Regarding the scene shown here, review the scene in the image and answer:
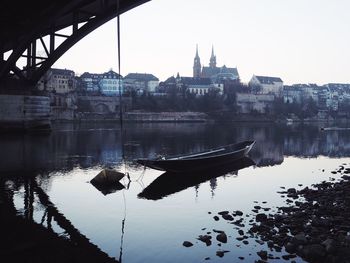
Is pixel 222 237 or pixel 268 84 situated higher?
pixel 268 84

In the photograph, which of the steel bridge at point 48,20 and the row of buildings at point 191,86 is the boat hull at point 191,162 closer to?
the steel bridge at point 48,20

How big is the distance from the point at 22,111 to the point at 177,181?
2017 cm

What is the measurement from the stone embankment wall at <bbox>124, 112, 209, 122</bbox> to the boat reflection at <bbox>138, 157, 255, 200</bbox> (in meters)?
82.5

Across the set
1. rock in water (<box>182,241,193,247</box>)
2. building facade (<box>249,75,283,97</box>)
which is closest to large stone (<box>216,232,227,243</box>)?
rock in water (<box>182,241,193,247</box>)

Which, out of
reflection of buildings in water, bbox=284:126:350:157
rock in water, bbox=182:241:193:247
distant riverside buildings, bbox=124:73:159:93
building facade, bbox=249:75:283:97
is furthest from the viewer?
building facade, bbox=249:75:283:97

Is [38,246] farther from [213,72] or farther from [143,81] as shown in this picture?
[213,72]

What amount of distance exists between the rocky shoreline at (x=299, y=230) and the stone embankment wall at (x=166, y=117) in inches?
3650

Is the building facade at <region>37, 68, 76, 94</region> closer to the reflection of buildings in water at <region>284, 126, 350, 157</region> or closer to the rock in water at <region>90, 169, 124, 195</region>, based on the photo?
the reflection of buildings in water at <region>284, 126, 350, 157</region>

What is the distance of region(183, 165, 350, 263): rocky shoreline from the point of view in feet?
30.6

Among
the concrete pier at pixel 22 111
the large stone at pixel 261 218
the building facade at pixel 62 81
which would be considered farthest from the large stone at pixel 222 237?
the building facade at pixel 62 81

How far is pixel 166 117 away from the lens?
381 feet

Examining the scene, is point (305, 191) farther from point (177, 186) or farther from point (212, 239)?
point (212, 239)

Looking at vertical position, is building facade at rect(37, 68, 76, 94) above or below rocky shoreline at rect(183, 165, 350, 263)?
above

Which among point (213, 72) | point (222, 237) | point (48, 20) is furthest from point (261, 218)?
point (213, 72)
